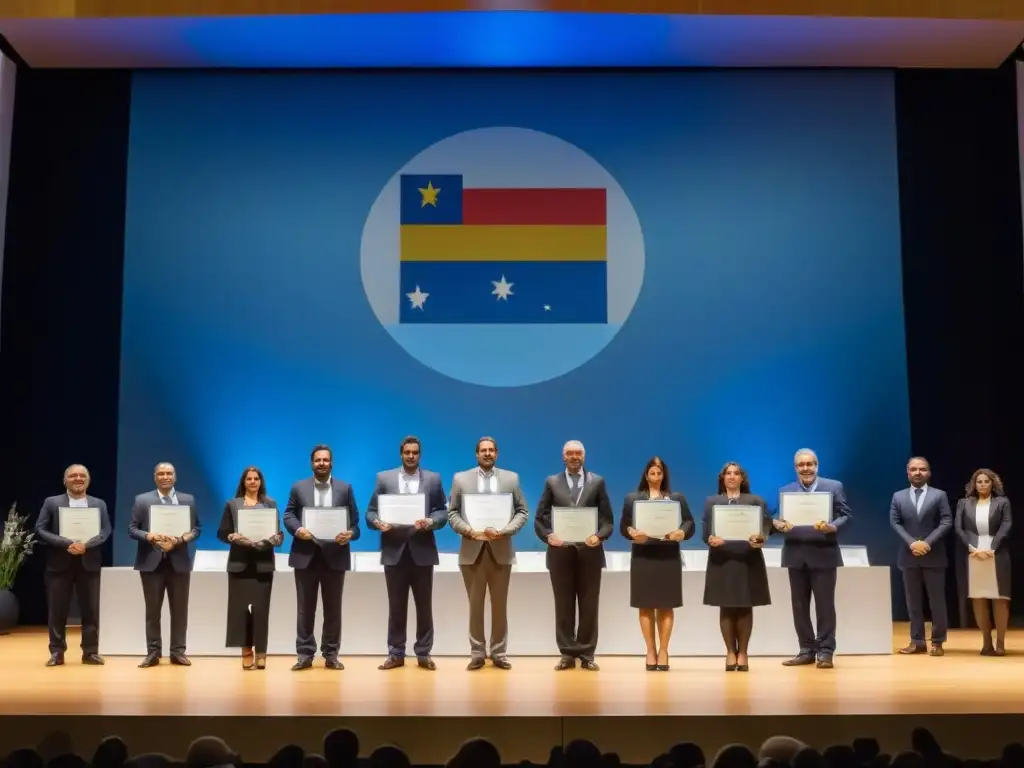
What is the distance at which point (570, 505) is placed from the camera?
734 cm

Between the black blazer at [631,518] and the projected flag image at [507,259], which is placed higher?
the projected flag image at [507,259]

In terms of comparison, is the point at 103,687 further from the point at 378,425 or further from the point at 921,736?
the point at 921,736

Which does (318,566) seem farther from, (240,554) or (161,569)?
(161,569)

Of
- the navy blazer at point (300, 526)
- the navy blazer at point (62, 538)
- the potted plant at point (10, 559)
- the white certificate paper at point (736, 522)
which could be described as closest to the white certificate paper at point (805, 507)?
the white certificate paper at point (736, 522)

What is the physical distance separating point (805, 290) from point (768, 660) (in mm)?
3161

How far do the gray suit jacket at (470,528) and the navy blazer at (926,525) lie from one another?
274cm

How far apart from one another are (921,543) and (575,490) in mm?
2494

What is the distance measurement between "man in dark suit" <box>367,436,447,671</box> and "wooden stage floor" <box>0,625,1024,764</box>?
→ 24 cm

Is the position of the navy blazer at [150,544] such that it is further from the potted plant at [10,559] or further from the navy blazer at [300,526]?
the potted plant at [10,559]

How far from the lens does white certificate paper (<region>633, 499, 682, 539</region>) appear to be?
23.7ft

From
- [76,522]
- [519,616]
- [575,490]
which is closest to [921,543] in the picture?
[575,490]

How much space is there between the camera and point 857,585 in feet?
26.4

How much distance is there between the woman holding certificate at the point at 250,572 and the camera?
7.26 metres

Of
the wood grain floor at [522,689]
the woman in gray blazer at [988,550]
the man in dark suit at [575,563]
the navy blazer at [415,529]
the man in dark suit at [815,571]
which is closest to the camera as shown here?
the wood grain floor at [522,689]
